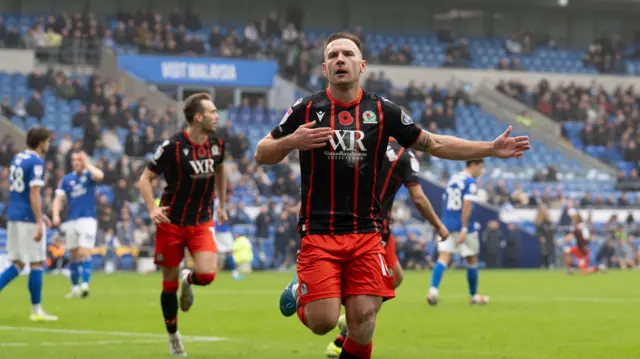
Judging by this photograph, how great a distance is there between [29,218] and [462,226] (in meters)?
7.12

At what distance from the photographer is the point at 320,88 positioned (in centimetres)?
4453

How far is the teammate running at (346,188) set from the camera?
758 cm

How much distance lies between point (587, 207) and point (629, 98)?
11302 mm

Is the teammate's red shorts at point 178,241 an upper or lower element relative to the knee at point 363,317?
upper

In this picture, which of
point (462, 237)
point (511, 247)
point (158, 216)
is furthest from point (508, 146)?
point (511, 247)

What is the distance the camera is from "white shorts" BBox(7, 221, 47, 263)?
50.0 ft

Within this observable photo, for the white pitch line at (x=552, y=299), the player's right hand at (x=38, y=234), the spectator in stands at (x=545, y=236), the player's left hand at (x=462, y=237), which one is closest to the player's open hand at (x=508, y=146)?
the player's right hand at (x=38, y=234)

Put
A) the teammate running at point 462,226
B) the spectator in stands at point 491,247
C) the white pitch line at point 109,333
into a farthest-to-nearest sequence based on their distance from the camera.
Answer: the spectator in stands at point 491,247 → the teammate running at point 462,226 → the white pitch line at point 109,333

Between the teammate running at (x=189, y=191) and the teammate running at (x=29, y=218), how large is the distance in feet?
12.5

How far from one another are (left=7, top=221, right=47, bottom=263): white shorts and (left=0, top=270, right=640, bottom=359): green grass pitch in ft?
2.74

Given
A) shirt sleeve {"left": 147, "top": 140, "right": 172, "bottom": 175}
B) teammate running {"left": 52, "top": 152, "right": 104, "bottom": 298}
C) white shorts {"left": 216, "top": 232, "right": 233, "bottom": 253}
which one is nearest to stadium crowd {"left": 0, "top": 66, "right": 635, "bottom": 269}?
white shorts {"left": 216, "top": 232, "right": 233, "bottom": 253}

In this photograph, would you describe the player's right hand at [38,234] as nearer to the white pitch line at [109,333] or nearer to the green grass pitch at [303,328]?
the green grass pitch at [303,328]

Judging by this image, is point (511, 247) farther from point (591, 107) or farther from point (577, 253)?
point (591, 107)

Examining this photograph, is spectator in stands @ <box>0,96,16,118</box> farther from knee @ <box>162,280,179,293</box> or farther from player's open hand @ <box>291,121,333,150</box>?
player's open hand @ <box>291,121,333,150</box>
